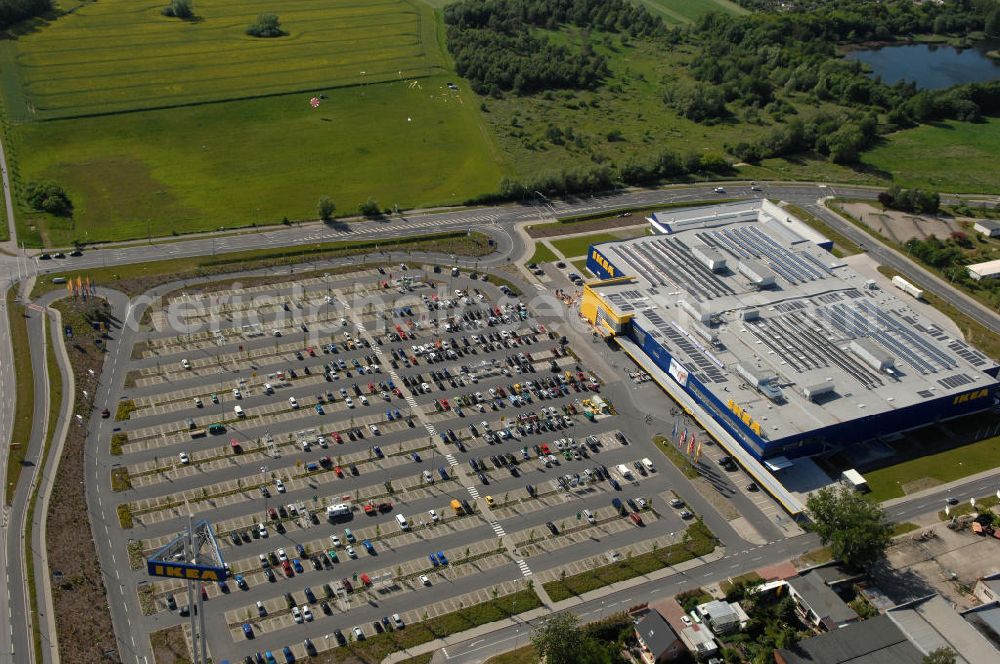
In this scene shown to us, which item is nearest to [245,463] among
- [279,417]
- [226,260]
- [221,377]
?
[279,417]

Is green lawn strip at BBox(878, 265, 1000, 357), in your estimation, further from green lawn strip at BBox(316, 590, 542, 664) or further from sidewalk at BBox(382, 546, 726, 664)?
green lawn strip at BBox(316, 590, 542, 664)

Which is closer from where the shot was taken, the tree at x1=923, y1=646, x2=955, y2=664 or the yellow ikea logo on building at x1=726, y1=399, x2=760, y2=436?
the tree at x1=923, y1=646, x2=955, y2=664

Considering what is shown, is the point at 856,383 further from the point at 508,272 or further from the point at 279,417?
the point at 279,417

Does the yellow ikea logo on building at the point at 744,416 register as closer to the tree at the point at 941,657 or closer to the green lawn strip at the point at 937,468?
the green lawn strip at the point at 937,468

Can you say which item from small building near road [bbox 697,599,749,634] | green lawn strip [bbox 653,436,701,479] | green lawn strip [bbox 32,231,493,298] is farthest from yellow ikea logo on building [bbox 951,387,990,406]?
green lawn strip [bbox 32,231,493,298]

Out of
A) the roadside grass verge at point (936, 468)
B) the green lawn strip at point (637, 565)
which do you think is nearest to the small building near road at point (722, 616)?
the green lawn strip at point (637, 565)

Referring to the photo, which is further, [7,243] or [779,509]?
[7,243]
